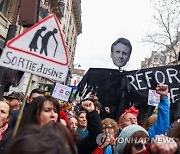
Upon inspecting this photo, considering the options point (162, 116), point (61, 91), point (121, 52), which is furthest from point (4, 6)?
point (162, 116)

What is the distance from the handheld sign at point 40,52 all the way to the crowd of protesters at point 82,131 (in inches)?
11.6

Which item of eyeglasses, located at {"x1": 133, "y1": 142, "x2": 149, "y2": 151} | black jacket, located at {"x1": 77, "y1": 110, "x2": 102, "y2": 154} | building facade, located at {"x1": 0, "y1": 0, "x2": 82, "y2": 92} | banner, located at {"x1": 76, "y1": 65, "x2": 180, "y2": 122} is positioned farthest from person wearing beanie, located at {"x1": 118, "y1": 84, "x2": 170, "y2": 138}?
building facade, located at {"x1": 0, "y1": 0, "x2": 82, "y2": 92}

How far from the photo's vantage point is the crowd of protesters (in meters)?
1.37

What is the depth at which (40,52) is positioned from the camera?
9.33 ft

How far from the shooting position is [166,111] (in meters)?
3.49

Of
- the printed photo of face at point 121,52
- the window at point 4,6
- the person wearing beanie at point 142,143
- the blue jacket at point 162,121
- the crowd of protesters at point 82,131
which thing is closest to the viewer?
the crowd of protesters at point 82,131

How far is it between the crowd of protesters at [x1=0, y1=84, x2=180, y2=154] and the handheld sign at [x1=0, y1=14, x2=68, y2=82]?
0.30m

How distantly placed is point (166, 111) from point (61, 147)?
2.32 metres

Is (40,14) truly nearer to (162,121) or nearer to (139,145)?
(162,121)

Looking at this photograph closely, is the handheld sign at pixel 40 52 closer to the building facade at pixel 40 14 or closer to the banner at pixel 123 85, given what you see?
the banner at pixel 123 85

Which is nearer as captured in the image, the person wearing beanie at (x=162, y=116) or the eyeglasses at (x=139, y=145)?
the eyeglasses at (x=139, y=145)

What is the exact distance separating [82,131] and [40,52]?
2.22m

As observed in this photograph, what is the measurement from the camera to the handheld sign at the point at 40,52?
8.92 feet

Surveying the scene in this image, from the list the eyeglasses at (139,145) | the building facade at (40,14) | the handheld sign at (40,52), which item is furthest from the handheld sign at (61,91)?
the eyeglasses at (139,145)
